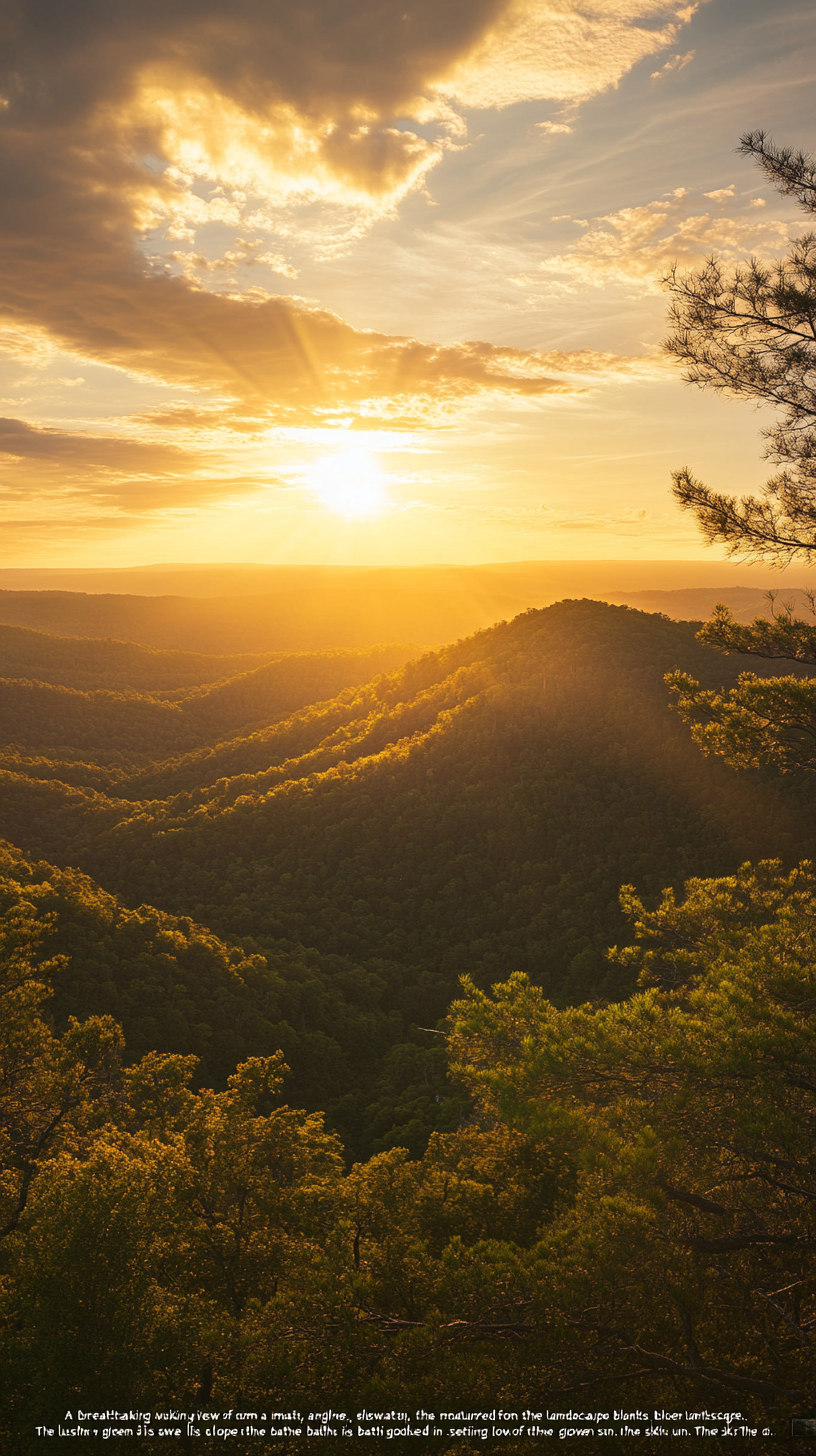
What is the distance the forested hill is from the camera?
6341 centimetres

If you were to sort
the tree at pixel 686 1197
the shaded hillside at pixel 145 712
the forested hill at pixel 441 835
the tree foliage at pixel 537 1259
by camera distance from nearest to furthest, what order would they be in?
the tree at pixel 686 1197 < the tree foliage at pixel 537 1259 < the forested hill at pixel 441 835 < the shaded hillside at pixel 145 712

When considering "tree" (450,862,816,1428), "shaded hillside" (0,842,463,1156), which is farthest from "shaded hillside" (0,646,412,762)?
"tree" (450,862,816,1428)

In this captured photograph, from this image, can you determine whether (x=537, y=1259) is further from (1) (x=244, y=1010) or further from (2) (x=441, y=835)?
(2) (x=441, y=835)

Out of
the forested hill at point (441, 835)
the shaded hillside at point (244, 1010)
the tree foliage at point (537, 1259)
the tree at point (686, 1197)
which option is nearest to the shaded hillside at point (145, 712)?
the forested hill at point (441, 835)

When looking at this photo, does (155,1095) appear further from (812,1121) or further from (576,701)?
(576,701)

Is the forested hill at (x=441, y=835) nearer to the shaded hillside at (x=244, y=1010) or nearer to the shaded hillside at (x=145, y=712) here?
the shaded hillside at (x=244, y=1010)

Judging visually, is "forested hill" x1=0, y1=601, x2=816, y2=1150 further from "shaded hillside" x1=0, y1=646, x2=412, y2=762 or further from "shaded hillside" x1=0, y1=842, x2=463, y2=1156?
"shaded hillside" x1=0, y1=646, x2=412, y2=762

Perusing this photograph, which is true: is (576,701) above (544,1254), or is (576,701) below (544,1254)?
above

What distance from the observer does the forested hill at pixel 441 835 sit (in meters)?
63.4

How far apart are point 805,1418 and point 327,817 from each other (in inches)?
3223

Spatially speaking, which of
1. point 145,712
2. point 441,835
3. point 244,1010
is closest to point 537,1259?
point 244,1010

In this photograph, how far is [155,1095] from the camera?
3322 cm

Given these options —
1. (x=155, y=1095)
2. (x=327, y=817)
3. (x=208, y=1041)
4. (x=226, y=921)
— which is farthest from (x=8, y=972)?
(x=327, y=817)

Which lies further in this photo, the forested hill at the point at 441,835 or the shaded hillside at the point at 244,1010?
the forested hill at the point at 441,835
